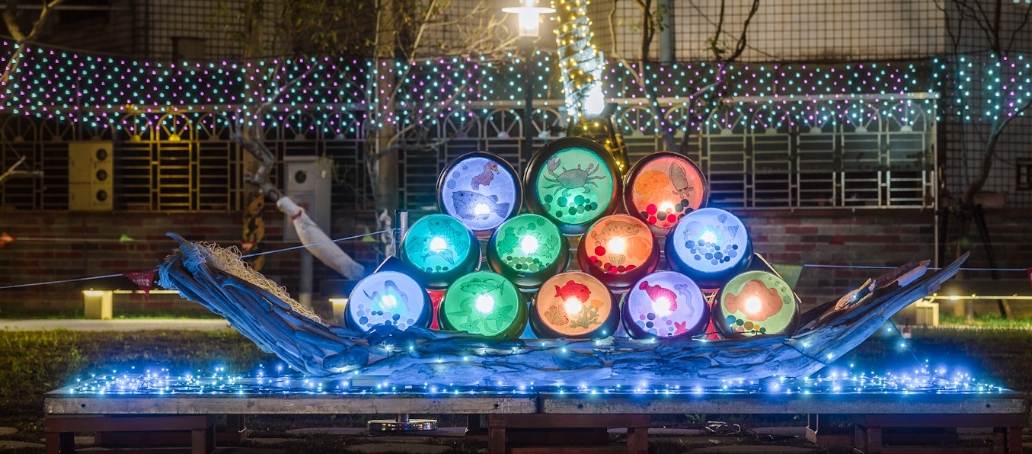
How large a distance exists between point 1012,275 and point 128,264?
37.0 ft

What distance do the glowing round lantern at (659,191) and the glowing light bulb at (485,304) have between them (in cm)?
103

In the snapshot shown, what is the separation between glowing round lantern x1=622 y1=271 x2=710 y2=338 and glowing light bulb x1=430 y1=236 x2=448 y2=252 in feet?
3.48

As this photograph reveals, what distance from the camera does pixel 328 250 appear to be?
14742mm

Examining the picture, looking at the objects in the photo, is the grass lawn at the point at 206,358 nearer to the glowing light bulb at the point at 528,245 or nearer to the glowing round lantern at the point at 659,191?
the glowing round lantern at the point at 659,191

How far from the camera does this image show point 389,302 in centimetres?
683

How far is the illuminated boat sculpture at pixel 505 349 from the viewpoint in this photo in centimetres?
630

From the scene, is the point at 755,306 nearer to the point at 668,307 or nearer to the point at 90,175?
the point at 668,307

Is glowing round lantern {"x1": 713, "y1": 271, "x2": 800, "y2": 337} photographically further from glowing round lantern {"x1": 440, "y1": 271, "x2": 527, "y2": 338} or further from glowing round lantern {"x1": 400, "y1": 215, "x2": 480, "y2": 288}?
glowing round lantern {"x1": 400, "y1": 215, "x2": 480, "y2": 288}

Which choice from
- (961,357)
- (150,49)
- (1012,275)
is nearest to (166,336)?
(150,49)

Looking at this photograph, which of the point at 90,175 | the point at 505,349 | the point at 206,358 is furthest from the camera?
the point at 90,175

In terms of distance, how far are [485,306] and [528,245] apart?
0.42 meters

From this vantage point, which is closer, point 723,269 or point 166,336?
point 723,269

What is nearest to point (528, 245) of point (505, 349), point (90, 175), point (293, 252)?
point (505, 349)

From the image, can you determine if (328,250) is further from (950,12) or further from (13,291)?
(950,12)
